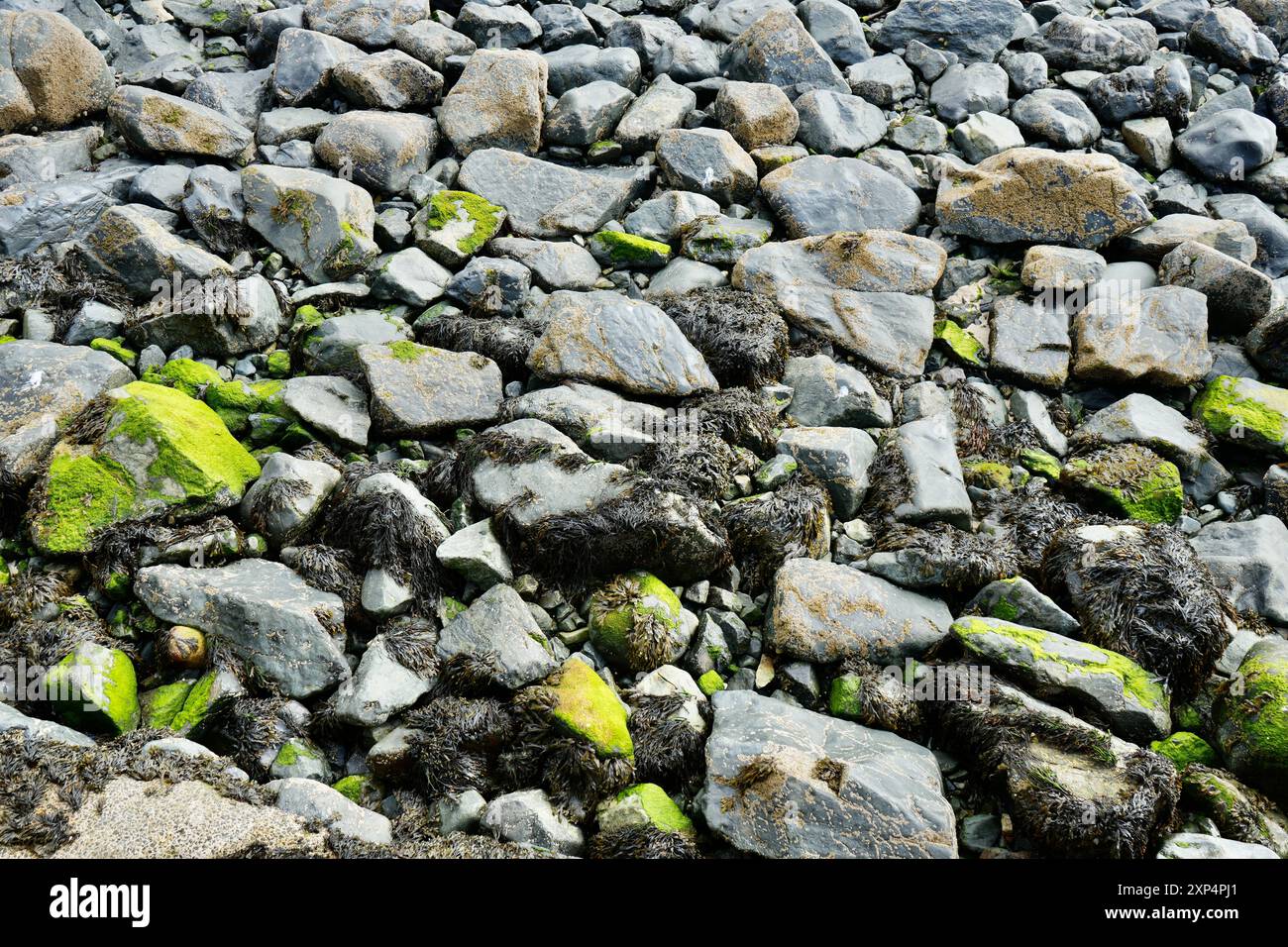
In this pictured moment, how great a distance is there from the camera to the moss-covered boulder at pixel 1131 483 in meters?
7.34

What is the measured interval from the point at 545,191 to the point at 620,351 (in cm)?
301

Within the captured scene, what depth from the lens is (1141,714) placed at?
5613 millimetres

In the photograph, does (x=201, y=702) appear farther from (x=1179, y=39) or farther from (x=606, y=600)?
(x=1179, y=39)

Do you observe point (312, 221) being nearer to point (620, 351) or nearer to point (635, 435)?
point (620, 351)

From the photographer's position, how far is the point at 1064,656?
228 inches

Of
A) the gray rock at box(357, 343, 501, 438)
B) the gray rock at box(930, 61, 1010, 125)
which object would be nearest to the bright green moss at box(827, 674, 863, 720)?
the gray rock at box(357, 343, 501, 438)

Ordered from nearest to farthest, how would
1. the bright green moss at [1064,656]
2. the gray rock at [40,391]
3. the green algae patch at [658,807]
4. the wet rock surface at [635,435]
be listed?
the green algae patch at [658,807] < the wet rock surface at [635,435] < the bright green moss at [1064,656] < the gray rock at [40,391]

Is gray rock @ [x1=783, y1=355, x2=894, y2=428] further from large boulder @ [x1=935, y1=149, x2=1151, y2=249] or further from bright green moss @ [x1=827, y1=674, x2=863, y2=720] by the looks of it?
large boulder @ [x1=935, y1=149, x2=1151, y2=249]

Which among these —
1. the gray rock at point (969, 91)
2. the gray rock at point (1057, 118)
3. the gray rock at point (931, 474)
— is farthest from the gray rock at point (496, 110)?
the gray rock at point (1057, 118)

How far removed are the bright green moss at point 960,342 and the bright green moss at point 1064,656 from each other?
351cm

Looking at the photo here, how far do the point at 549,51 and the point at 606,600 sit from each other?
336 inches

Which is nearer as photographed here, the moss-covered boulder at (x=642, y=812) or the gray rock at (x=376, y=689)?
the moss-covered boulder at (x=642, y=812)

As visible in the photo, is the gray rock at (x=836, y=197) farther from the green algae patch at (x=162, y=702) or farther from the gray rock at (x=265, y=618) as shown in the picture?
the green algae patch at (x=162, y=702)

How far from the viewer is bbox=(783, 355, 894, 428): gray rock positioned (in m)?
7.85
